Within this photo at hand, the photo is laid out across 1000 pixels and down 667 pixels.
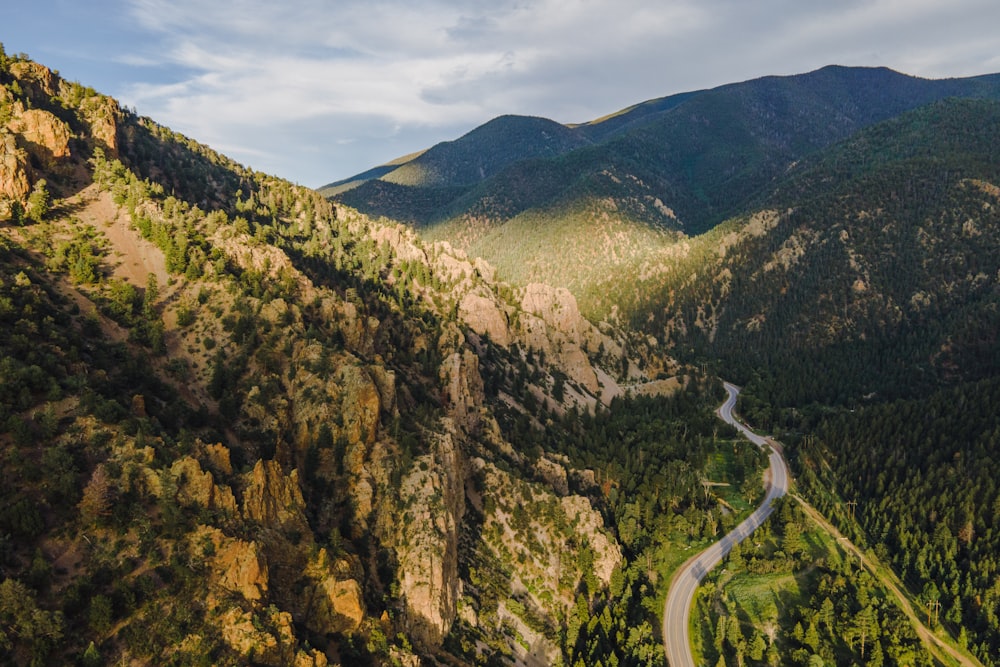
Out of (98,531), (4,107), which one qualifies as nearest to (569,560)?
(98,531)

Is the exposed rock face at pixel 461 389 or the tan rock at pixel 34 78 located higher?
the tan rock at pixel 34 78

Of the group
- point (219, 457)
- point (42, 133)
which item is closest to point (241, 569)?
point (219, 457)

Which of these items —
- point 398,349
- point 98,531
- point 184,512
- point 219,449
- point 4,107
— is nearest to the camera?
point 98,531

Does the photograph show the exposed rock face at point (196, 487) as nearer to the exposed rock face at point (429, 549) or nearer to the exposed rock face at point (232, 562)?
the exposed rock face at point (232, 562)

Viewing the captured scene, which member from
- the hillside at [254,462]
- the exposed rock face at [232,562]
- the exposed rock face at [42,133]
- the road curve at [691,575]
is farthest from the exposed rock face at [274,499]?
the exposed rock face at [42,133]

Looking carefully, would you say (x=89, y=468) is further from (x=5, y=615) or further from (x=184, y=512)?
(x=5, y=615)

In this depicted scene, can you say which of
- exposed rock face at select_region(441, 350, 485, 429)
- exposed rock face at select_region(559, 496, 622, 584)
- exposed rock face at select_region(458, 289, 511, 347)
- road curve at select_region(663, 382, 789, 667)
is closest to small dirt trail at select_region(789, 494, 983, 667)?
road curve at select_region(663, 382, 789, 667)
